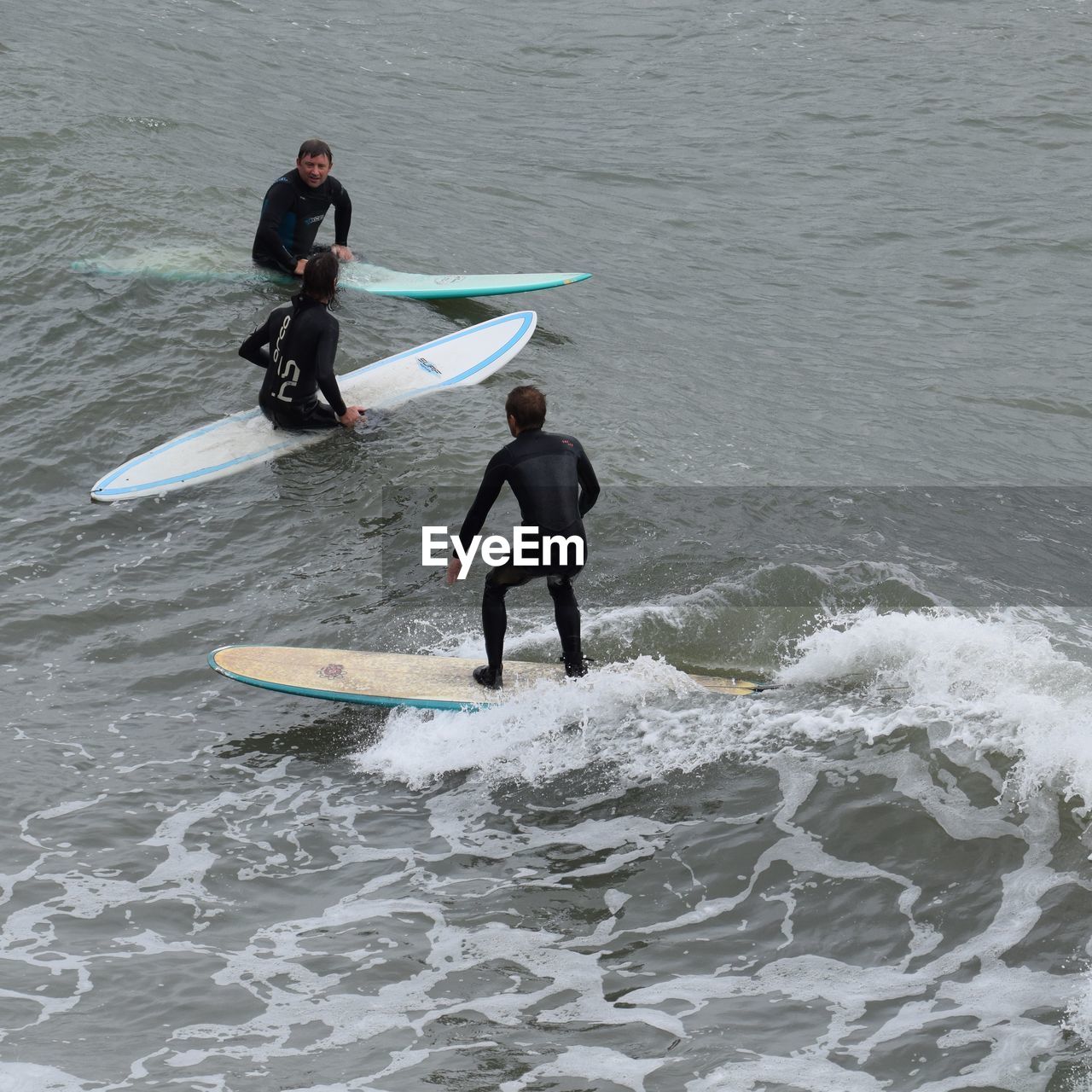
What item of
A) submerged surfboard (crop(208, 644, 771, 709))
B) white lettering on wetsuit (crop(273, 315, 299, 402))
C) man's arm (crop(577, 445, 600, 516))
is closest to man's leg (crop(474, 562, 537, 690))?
submerged surfboard (crop(208, 644, 771, 709))

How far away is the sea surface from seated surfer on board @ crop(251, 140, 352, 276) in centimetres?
50

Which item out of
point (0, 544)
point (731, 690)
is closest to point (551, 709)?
point (731, 690)

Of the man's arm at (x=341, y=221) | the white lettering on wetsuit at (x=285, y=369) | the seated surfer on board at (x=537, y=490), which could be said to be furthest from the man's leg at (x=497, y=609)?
the man's arm at (x=341, y=221)

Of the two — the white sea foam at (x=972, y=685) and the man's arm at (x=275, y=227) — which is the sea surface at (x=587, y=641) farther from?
the man's arm at (x=275, y=227)

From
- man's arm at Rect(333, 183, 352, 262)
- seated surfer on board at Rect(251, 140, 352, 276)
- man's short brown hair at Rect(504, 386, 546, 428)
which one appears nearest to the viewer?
man's short brown hair at Rect(504, 386, 546, 428)

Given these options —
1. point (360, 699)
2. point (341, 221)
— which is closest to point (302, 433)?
point (341, 221)

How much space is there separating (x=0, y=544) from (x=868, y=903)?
626 cm

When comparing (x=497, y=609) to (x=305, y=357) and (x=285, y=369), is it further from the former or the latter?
(x=285, y=369)

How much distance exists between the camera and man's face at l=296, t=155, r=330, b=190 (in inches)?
417

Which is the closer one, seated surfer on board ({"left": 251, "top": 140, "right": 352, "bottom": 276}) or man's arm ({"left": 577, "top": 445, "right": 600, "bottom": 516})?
man's arm ({"left": 577, "top": 445, "right": 600, "bottom": 516})

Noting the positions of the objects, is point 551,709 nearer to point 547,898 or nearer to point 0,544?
point 547,898

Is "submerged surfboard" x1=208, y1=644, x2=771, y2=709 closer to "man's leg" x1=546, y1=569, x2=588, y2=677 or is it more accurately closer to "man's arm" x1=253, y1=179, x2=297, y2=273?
"man's leg" x1=546, y1=569, x2=588, y2=677

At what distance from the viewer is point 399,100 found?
1920 centimetres

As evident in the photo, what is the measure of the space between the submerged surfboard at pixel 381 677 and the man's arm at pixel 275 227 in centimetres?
526
